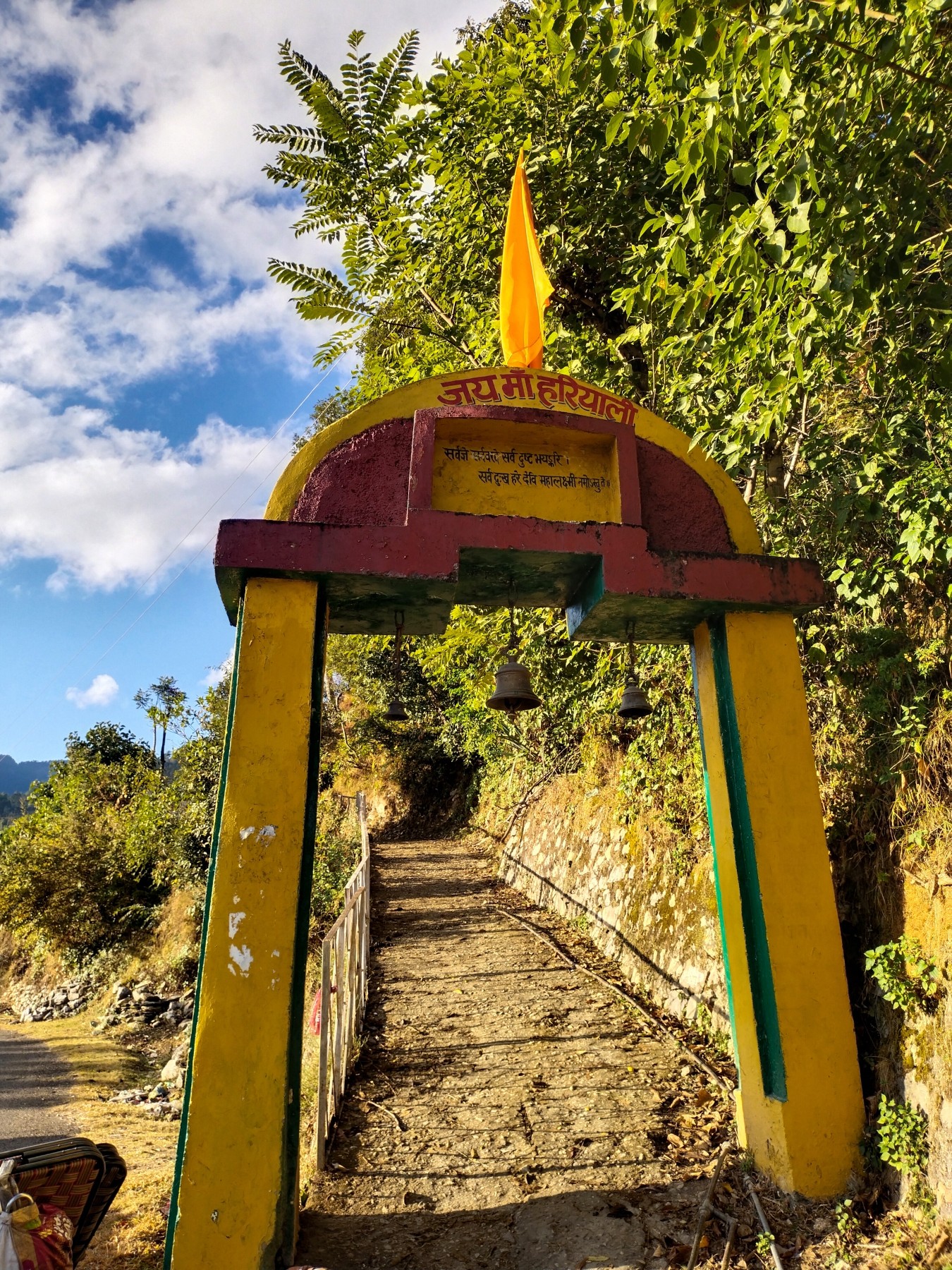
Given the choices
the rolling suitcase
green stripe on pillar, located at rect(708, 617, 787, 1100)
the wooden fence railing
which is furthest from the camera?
the wooden fence railing

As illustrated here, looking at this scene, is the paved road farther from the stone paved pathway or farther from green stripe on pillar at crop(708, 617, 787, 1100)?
green stripe on pillar at crop(708, 617, 787, 1100)

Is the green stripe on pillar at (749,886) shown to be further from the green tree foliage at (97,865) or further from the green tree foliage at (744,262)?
the green tree foliage at (97,865)

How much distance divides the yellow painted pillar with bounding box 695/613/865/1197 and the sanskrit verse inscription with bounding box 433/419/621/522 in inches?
44.4

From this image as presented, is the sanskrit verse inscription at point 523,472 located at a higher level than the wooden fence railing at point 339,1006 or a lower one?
higher

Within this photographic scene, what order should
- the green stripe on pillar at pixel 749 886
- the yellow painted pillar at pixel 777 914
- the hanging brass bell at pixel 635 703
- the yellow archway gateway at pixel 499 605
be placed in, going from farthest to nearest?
the hanging brass bell at pixel 635 703
the green stripe on pillar at pixel 749 886
the yellow painted pillar at pixel 777 914
the yellow archway gateway at pixel 499 605

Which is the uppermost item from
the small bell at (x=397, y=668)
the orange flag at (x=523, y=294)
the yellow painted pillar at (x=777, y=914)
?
the orange flag at (x=523, y=294)

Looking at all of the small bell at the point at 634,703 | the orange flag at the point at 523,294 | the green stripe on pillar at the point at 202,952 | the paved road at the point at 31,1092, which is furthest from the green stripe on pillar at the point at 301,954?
the paved road at the point at 31,1092

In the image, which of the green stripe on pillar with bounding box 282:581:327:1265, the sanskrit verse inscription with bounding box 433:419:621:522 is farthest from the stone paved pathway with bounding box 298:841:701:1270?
the sanskrit verse inscription with bounding box 433:419:621:522

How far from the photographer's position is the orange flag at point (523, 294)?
5.26m

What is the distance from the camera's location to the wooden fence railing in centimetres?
456

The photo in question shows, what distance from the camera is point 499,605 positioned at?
5.21m

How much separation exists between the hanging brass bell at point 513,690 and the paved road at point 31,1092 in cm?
641

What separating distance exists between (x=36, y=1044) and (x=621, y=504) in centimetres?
1613

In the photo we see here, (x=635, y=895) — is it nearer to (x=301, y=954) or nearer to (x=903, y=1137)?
(x=903, y=1137)
